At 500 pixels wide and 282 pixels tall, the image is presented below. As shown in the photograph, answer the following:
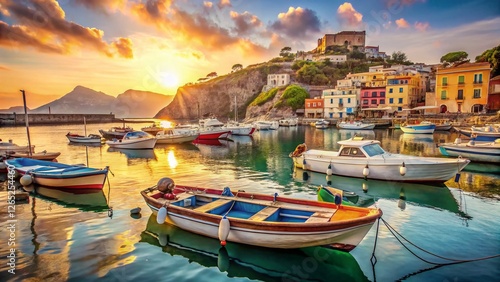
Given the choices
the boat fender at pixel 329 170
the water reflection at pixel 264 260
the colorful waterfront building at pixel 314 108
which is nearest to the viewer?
the water reflection at pixel 264 260

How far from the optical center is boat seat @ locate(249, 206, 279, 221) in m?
8.81

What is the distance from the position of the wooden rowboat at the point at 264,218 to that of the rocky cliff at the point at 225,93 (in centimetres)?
11223

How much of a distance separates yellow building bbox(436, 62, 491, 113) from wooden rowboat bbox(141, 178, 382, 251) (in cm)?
6447

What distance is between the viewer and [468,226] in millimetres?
10820

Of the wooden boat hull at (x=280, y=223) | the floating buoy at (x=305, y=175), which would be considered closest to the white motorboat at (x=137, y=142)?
the floating buoy at (x=305, y=175)

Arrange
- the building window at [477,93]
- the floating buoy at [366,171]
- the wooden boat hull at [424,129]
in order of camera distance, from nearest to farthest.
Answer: the floating buoy at [366,171] → the wooden boat hull at [424,129] → the building window at [477,93]

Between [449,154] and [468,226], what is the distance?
623 inches

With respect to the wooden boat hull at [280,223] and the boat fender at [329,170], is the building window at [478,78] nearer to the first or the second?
the boat fender at [329,170]

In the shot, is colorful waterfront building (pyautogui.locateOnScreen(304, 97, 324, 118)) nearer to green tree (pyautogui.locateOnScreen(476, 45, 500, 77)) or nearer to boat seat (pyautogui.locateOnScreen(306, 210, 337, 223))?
green tree (pyautogui.locateOnScreen(476, 45, 500, 77))

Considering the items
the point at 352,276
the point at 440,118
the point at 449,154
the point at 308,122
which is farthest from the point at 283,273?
the point at 308,122

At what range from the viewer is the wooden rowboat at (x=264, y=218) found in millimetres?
7918

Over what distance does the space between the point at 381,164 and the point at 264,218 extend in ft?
35.3

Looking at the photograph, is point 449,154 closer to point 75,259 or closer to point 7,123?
point 75,259

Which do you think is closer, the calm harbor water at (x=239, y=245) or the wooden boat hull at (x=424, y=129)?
the calm harbor water at (x=239, y=245)
